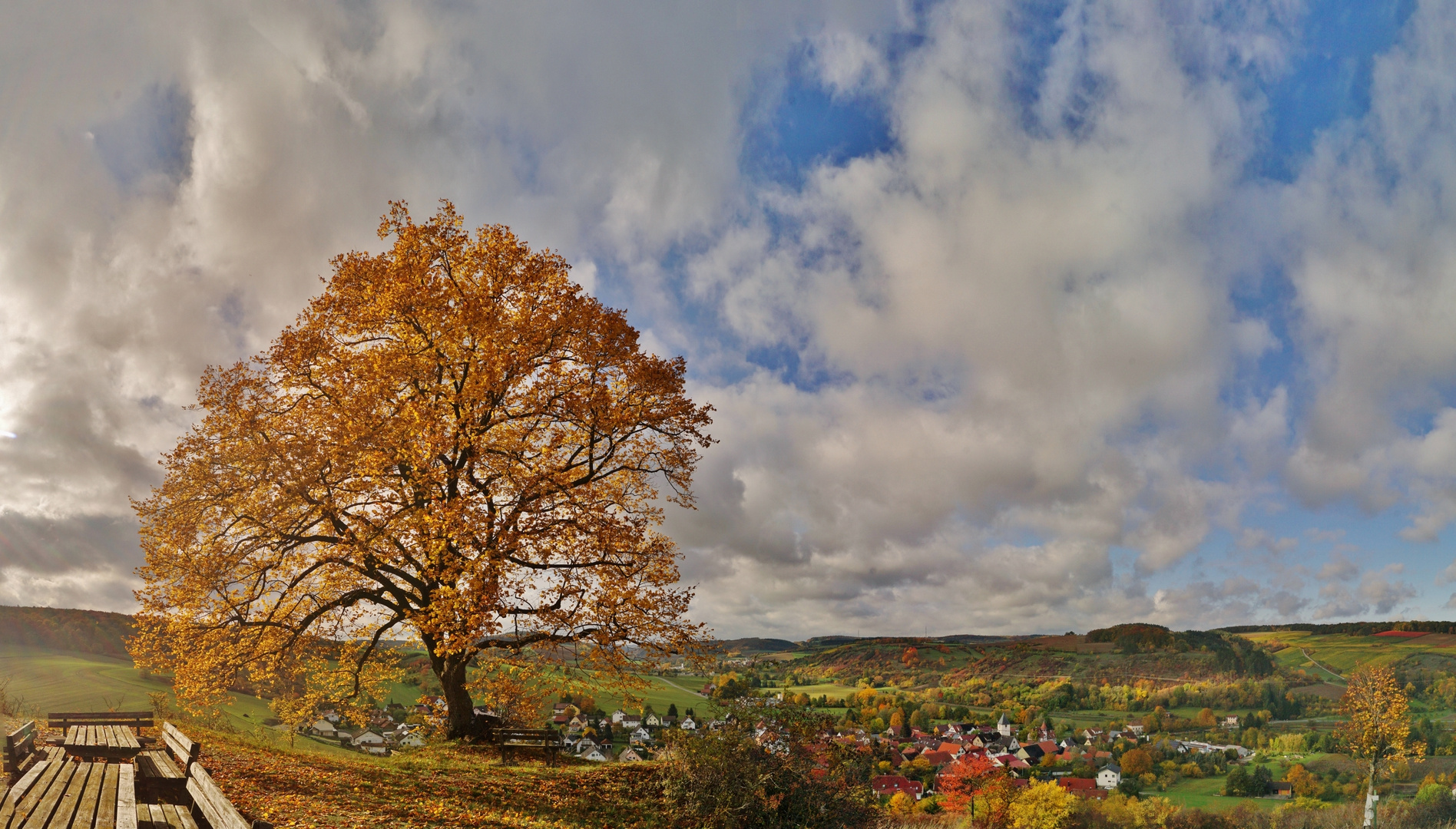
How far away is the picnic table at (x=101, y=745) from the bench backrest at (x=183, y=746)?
985 mm

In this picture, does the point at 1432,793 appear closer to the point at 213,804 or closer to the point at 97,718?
the point at 213,804

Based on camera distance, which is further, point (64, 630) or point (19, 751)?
point (64, 630)

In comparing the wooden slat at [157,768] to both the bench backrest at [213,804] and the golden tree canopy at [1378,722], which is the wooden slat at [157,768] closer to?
the bench backrest at [213,804]

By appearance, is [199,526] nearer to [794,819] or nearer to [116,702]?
[794,819]

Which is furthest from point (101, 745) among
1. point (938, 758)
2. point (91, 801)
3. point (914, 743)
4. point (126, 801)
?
point (914, 743)

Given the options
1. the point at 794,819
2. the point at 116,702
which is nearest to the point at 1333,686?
the point at 794,819

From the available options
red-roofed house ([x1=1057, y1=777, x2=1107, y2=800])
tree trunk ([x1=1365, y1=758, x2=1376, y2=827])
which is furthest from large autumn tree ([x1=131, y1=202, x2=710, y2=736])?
tree trunk ([x1=1365, y1=758, x2=1376, y2=827])

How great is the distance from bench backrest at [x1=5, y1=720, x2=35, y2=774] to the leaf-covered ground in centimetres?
260

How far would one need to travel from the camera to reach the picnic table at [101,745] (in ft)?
35.2

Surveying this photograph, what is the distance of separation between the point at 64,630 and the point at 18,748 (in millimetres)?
28842

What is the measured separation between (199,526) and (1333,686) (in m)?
63.8

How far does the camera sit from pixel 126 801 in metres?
6.85

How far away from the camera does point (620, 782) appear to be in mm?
13719

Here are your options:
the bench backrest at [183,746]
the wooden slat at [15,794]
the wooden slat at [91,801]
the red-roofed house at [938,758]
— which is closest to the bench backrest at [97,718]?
the bench backrest at [183,746]
